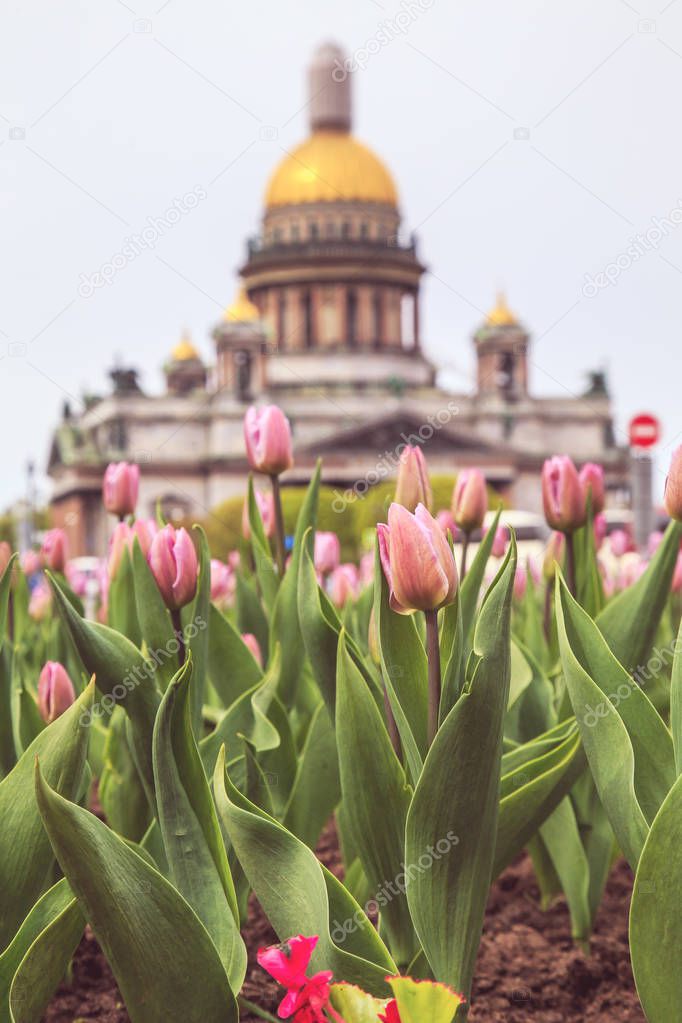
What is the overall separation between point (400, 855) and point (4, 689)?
725 mm

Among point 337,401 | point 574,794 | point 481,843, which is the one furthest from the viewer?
point 337,401

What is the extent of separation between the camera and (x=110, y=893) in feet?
4.82

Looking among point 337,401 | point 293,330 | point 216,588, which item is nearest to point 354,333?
point 293,330

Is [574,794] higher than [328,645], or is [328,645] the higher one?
[328,645]

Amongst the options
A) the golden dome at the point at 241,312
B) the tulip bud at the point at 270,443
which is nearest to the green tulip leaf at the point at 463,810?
the tulip bud at the point at 270,443

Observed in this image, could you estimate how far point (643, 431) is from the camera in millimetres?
9469

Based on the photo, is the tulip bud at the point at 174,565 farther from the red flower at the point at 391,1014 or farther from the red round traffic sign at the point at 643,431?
the red round traffic sign at the point at 643,431

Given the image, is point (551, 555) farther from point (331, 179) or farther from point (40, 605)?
point (331, 179)

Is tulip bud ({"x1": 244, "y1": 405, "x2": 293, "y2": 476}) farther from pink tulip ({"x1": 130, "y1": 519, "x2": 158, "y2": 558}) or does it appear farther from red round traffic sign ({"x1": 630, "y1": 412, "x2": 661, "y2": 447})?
red round traffic sign ({"x1": 630, "y1": 412, "x2": 661, "y2": 447})

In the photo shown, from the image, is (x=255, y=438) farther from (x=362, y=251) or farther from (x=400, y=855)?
(x=362, y=251)

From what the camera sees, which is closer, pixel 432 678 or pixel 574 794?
pixel 432 678

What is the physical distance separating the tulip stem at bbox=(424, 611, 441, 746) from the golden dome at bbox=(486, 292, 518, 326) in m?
45.1

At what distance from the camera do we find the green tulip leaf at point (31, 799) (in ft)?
5.70

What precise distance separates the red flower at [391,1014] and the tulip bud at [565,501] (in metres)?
1.42
